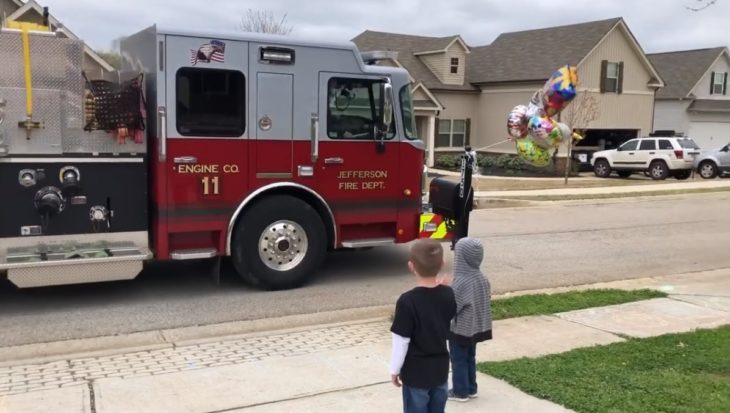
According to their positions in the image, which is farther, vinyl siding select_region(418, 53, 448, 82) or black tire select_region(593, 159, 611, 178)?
vinyl siding select_region(418, 53, 448, 82)

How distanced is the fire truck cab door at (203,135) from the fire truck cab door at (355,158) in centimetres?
97

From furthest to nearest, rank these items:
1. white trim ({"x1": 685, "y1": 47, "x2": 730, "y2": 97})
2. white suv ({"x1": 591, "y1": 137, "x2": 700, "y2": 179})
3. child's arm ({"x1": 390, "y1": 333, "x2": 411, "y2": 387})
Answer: white trim ({"x1": 685, "y1": 47, "x2": 730, "y2": 97}), white suv ({"x1": 591, "y1": 137, "x2": 700, "y2": 179}), child's arm ({"x1": 390, "y1": 333, "x2": 411, "y2": 387})

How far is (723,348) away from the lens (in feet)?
18.8

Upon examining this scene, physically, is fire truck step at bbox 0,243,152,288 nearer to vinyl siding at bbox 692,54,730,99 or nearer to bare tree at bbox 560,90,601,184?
bare tree at bbox 560,90,601,184

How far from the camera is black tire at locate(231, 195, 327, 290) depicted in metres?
7.62

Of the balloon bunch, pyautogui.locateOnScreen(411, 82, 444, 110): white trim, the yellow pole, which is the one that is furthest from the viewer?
pyautogui.locateOnScreen(411, 82, 444, 110): white trim

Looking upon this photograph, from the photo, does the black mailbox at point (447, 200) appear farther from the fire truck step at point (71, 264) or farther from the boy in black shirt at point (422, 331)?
the boy in black shirt at point (422, 331)

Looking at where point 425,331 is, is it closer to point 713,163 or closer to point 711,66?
point 713,163

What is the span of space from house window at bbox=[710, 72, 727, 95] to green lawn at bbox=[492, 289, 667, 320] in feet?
134

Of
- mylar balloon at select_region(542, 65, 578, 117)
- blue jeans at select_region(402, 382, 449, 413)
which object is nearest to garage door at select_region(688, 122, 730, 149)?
mylar balloon at select_region(542, 65, 578, 117)

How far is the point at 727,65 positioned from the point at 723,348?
44.4 metres

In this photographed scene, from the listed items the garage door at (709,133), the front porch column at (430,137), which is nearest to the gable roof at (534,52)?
the front porch column at (430,137)

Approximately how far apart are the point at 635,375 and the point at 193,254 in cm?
452

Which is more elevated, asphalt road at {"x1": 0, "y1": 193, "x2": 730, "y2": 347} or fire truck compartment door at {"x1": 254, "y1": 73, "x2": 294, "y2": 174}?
fire truck compartment door at {"x1": 254, "y1": 73, "x2": 294, "y2": 174}
